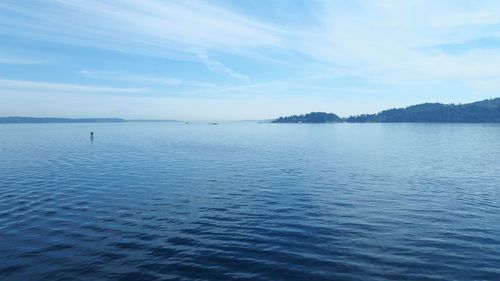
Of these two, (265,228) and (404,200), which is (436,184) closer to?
(404,200)

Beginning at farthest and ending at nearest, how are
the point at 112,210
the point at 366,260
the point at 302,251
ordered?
the point at 112,210 → the point at 302,251 → the point at 366,260

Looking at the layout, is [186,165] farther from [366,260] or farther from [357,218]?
[366,260]

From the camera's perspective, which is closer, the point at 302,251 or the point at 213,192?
the point at 302,251

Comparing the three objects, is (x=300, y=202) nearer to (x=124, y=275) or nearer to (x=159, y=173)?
(x=124, y=275)

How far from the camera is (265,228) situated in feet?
105

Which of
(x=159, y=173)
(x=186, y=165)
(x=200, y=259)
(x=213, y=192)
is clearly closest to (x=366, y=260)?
(x=200, y=259)

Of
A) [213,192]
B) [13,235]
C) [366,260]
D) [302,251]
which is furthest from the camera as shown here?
[213,192]

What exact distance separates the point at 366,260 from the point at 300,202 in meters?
16.8

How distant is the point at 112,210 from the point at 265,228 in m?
18.0

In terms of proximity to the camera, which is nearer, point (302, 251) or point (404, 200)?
point (302, 251)

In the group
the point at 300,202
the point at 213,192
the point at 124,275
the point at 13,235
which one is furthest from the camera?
the point at 213,192

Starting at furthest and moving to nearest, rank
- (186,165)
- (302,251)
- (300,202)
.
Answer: (186,165)
(300,202)
(302,251)

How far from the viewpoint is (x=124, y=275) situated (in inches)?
895

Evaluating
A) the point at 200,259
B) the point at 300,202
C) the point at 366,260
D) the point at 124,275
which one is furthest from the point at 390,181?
the point at 124,275
